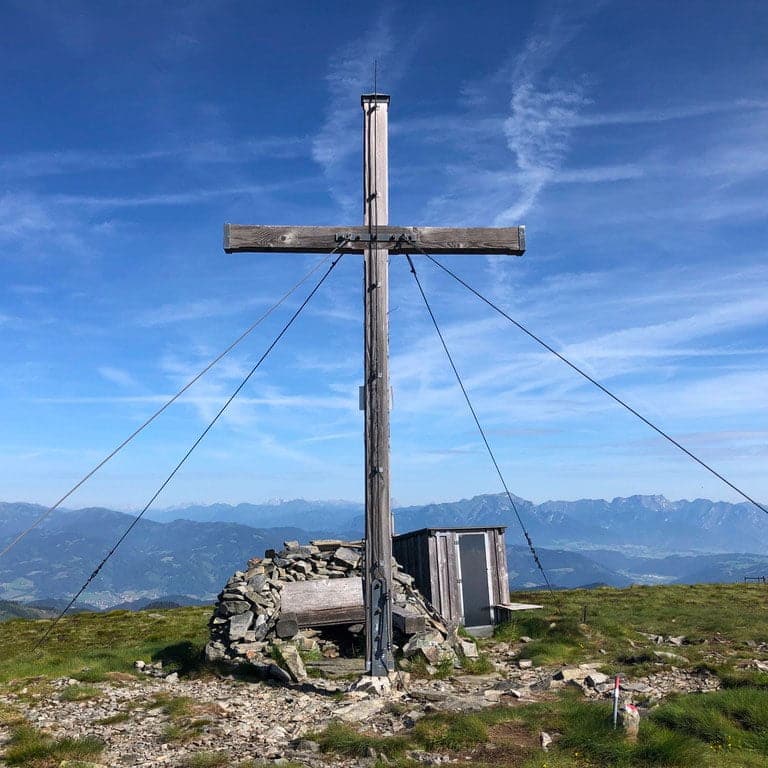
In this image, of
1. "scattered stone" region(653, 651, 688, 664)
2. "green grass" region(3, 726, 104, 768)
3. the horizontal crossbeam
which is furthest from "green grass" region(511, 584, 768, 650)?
"green grass" region(3, 726, 104, 768)

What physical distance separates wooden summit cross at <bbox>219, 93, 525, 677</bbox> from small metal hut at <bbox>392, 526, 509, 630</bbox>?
345 inches

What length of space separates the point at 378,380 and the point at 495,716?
6076 mm

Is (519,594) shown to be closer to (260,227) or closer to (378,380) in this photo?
(378,380)

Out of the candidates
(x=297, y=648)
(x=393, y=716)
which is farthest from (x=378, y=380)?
(x=297, y=648)

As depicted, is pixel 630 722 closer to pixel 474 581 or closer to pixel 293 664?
pixel 293 664

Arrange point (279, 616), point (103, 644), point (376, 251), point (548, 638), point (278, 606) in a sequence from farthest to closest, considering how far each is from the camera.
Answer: point (103, 644) < point (548, 638) < point (278, 606) < point (279, 616) < point (376, 251)

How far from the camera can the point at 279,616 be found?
50.7 ft

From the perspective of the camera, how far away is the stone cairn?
14.0 m

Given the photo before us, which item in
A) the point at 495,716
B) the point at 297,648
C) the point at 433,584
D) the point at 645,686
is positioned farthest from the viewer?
the point at 433,584

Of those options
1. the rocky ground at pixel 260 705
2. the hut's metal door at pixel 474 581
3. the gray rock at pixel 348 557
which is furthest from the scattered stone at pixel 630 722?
the hut's metal door at pixel 474 581

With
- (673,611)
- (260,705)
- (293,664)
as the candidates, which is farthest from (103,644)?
(673,611)

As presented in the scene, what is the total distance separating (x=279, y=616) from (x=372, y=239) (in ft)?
31.0

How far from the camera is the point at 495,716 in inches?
369

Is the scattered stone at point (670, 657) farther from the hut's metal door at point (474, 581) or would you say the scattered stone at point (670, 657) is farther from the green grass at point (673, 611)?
the hut's metal door at point (474, 581)
